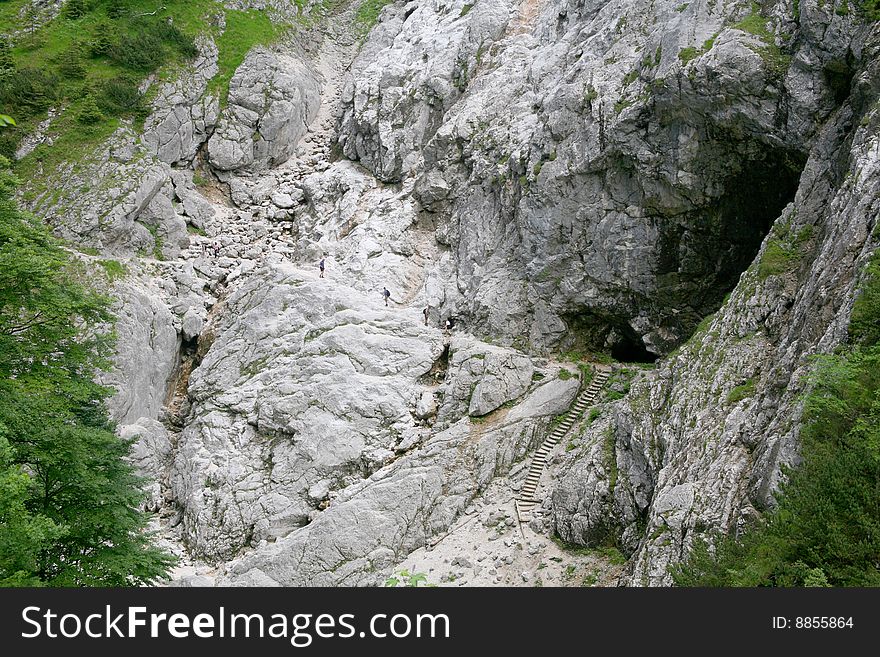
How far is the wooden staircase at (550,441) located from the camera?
82.5 ft

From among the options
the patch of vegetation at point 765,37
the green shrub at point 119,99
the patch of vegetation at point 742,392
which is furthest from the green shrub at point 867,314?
the green shrub at point 119,99

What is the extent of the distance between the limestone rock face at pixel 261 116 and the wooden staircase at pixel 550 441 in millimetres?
29407

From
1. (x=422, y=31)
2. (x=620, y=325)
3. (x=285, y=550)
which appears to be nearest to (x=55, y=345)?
(x=285, y=550)

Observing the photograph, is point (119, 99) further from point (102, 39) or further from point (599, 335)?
point (599, 335)

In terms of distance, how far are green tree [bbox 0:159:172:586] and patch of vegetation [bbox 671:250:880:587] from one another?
42.2 feet

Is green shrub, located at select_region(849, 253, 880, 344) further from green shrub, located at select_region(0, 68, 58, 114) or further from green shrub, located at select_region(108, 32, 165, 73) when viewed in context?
green shrub, located at select_region(108, 32, 165, 73)

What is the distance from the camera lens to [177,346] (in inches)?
1399

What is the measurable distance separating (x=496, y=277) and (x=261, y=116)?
2473 cm

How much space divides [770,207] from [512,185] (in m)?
11.8

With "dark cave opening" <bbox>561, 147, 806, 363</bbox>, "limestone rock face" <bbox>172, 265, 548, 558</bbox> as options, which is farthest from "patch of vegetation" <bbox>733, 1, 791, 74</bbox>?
"limestone rock face" <bbox>172, 265, 548, 558</bbox>

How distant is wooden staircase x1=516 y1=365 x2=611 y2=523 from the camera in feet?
82.5

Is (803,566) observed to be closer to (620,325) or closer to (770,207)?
(770,207)

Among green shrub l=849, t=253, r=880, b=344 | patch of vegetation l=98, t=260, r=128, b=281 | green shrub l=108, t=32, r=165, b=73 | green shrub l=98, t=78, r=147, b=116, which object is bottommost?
green shrub l=849, t=253, r=880, b=344

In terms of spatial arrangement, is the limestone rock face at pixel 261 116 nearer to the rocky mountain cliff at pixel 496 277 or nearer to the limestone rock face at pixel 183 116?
the rocky mountain cliff at pixel 496 277
